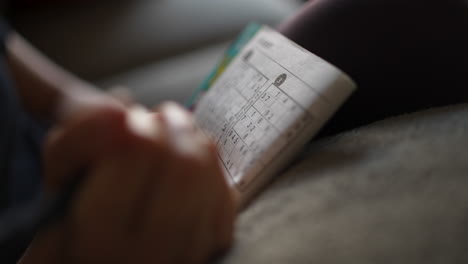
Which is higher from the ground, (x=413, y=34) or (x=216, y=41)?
(x=216, y=41)

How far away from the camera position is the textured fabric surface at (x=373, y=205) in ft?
0.85

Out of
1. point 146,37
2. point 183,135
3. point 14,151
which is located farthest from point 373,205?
point 146,37

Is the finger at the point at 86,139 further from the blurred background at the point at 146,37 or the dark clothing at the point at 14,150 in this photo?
the blurred background at the point at 146,37

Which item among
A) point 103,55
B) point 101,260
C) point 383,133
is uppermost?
point 103,55

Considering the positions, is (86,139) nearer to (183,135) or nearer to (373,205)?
(183,135)

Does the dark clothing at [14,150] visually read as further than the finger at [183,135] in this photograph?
Yes

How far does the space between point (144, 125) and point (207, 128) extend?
0.75 ft

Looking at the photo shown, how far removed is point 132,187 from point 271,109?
0.18 meters

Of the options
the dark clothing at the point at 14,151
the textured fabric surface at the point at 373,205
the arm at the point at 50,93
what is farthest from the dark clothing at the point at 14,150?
the textured fabric surface at the point at 373,205

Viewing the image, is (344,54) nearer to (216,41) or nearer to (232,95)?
(232,95)

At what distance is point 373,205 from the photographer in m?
0.28

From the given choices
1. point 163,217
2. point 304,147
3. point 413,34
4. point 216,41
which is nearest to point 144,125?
point 163,217

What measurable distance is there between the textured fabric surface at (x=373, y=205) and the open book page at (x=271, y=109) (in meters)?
0.02

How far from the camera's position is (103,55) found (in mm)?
930
